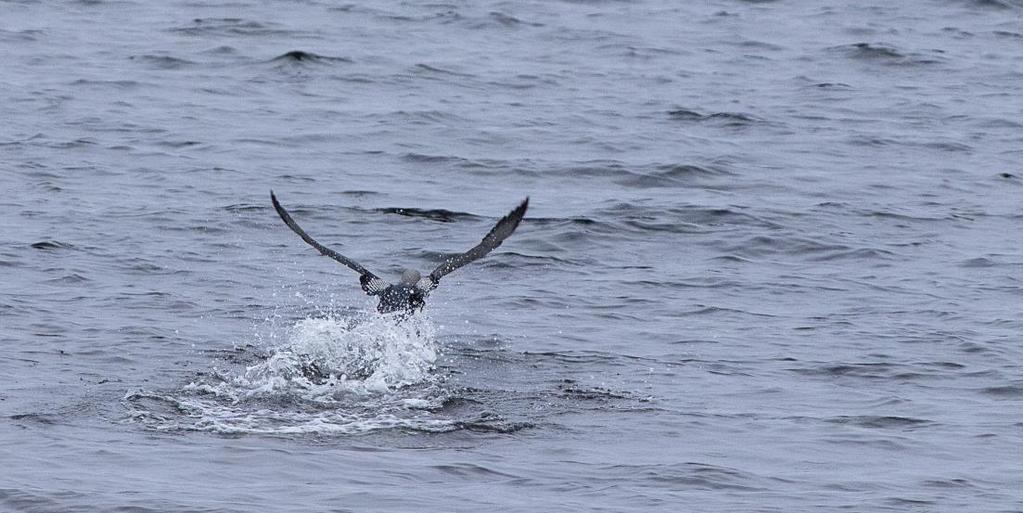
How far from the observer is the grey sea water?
405 inches

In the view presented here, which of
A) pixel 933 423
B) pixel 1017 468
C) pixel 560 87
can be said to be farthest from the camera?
pixel 560 87

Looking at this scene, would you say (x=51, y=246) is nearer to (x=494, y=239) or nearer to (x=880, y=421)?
(x=494, y=239)

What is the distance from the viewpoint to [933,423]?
11.4 metres

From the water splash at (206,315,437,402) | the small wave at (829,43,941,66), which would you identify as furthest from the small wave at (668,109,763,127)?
the water splash at (206,315,437,402)

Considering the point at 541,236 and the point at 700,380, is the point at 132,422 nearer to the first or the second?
the point at 700,380

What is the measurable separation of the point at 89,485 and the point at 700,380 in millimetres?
4381

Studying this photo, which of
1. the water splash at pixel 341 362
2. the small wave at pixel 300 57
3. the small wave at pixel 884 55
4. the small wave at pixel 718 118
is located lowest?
the small wave at pixel 718 118

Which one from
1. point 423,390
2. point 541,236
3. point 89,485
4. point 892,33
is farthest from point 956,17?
point 89,485

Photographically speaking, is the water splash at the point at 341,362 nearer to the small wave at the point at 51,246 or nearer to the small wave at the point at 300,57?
the small wave at the point at 51,246

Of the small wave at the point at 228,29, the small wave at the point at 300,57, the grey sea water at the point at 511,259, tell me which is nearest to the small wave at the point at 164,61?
the grey sea water at the point at 511,259

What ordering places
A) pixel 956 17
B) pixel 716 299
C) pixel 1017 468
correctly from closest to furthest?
pixel 1017 468 < pixel 716 299 < pixel 956 17

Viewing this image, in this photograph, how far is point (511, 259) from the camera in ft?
52.5

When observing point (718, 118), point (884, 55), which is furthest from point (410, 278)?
point (884, 55)

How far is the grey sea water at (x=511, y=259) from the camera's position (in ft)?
33.8
